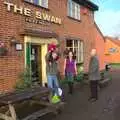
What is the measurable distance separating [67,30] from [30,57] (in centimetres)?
A: 482

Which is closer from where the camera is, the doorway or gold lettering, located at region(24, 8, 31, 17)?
gold lettering, located at region(24, 8, 31, 17)

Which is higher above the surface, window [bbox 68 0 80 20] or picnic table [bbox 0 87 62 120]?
window [bbox 68 0 80 20]

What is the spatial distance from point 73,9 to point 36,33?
249 inches

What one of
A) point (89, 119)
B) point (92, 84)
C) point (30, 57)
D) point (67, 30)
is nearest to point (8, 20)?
point (30, 57)

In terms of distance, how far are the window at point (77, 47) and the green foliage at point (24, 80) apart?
5971 millimetres

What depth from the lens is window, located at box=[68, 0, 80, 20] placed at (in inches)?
858

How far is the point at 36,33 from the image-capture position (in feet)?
53.7

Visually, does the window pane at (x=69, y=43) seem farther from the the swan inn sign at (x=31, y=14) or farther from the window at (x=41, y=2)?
the window at (x=41, y=2)

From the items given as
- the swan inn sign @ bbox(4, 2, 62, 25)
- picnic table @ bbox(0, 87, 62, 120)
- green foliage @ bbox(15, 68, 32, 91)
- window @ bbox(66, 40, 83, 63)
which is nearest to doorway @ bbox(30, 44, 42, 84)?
the swan inn sign @ bbox(4, 2, 62, 25)

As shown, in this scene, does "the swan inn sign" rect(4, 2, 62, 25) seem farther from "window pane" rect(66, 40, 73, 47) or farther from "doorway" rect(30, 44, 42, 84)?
"window pane" rect(66, 40, 73, 47)

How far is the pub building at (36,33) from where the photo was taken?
47.2 feet

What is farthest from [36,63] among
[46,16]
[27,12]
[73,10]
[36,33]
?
[73,10]

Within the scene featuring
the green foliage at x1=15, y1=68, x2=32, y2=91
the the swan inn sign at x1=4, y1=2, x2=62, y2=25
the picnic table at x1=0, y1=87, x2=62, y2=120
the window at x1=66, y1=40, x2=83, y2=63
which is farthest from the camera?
the window at x1=66, y1=40, x2=83, y2=63

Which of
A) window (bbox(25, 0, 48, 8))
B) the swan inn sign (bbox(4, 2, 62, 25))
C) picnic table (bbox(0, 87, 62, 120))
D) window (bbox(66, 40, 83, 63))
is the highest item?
window (bbox(25, 0, 48, 8))
